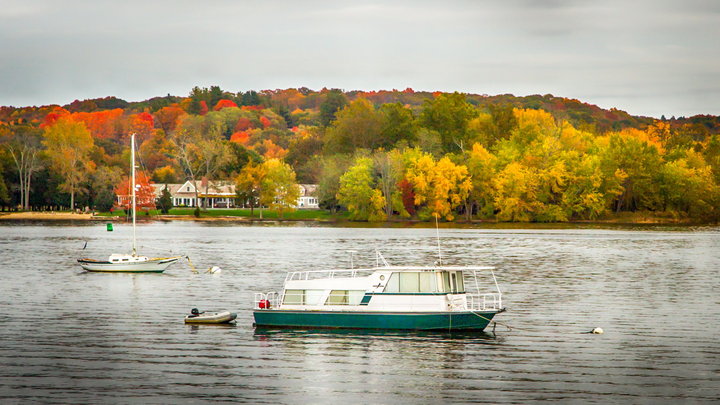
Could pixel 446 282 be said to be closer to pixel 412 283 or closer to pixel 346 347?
pixel 412 283

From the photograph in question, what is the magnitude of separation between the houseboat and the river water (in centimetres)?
73

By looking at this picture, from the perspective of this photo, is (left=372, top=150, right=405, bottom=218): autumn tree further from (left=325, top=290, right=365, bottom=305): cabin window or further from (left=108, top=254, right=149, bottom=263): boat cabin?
(left=325, top=290, right=365, bottom=305): cabin window

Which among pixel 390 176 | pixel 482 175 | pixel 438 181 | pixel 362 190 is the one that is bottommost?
pixel 362 190

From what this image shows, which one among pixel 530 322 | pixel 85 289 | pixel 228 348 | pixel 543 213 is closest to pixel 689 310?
pixel 530 322

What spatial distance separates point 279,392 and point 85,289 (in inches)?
1565

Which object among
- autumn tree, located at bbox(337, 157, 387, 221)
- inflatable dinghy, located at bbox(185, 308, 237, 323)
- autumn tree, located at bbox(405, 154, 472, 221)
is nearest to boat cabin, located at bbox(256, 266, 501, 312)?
inflatable dinghy, located at bbox(185, 308, 237, 323)

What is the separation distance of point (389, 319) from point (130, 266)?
4276 centimetres

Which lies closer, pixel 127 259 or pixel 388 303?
pixel 388 303

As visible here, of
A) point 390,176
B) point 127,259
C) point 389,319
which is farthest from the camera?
point 390,176

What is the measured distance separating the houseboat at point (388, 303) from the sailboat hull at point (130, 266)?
3743cm

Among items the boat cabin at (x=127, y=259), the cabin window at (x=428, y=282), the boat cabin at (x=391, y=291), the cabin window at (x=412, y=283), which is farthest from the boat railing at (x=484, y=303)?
the boat cabin at (x=127, y=259)

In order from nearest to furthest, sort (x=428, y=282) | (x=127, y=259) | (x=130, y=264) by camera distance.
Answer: (x=428, y=282) → (x=130, y=264) → (x=127, y=259)

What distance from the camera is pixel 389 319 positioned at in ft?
148

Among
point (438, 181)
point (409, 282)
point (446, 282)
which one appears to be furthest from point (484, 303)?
point (438, 181)
